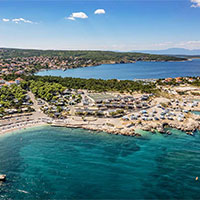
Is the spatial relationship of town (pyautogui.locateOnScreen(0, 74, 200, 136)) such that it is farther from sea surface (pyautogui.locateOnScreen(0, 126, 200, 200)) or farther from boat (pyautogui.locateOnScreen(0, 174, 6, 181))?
boat (pyautogui.locateOnScreen(0, 174, 6, 181))

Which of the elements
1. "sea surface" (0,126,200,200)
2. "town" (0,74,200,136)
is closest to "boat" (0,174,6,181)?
"sea surface" (0,126,200,200)

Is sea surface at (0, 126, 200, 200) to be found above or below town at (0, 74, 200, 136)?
below

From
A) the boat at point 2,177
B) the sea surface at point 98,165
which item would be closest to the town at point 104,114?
the sea surface at point 98,165

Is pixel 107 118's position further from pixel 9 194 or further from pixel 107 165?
pixel 9 194

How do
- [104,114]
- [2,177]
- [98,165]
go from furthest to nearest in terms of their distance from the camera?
[104,114] < [98,165] < [2,177]

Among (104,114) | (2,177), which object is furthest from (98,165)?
(104,114)

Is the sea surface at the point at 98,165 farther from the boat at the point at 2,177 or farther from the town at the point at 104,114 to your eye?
the town at the point at 104,114

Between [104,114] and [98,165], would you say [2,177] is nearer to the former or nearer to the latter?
[98,165]

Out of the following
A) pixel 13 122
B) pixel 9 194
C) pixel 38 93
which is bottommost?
pixel 9 194

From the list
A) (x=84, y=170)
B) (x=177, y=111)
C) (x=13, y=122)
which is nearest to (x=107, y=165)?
(x=84, y=170)
